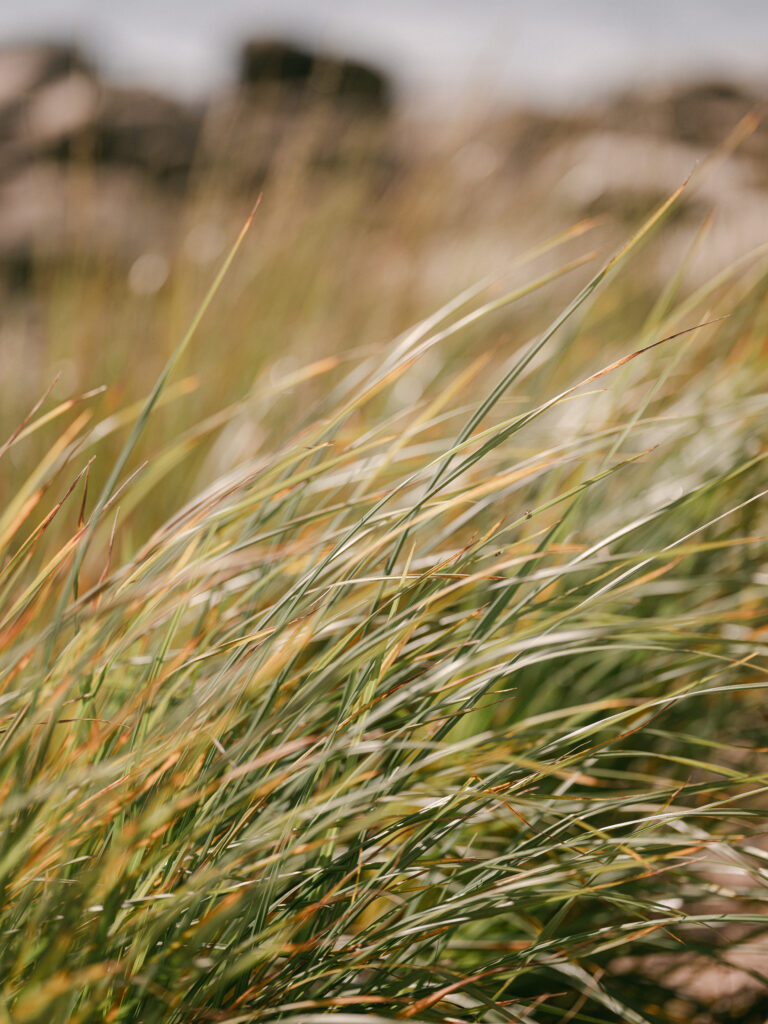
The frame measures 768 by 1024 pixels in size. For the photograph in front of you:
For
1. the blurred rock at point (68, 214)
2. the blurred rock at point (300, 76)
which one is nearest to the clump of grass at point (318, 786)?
the blurred rock at point (68, 214)

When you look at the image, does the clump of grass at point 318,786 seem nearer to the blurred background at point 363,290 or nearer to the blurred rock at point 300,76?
the blurred background at point 363,290

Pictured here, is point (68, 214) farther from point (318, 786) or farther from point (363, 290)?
point (318, 786)

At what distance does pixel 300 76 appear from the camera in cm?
648

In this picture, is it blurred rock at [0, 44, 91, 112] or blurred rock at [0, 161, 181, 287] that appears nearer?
blurred rock at [0, 161, 181, 287]

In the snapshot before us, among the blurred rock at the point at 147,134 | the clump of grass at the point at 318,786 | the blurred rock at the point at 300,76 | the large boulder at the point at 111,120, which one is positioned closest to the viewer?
the clump of grass at the point at 318,786

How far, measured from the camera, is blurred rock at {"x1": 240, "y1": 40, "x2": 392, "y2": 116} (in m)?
5.20

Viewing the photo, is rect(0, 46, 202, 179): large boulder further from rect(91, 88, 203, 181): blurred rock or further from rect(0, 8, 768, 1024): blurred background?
rect(0, 8, 768, 1024): blurred background

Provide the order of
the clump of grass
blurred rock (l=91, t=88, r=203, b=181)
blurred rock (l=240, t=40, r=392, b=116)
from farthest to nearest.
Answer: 1. blurred rock (l=91, t=88, r=203, b=181)
2. blurred rock (l=240, t=40, r=392, b=116)
3. the clump of grass

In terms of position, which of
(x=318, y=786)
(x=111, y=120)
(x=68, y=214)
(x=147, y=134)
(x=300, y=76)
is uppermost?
(x=300, y=76)

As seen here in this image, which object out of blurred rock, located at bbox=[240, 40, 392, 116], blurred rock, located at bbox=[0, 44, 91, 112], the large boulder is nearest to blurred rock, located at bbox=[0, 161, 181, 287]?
the large boulder

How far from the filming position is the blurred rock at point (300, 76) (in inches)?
205

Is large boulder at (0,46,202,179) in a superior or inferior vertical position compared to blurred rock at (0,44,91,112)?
inferior

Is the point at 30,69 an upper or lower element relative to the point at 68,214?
→ upper

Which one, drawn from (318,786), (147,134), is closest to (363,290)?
(318,786)
